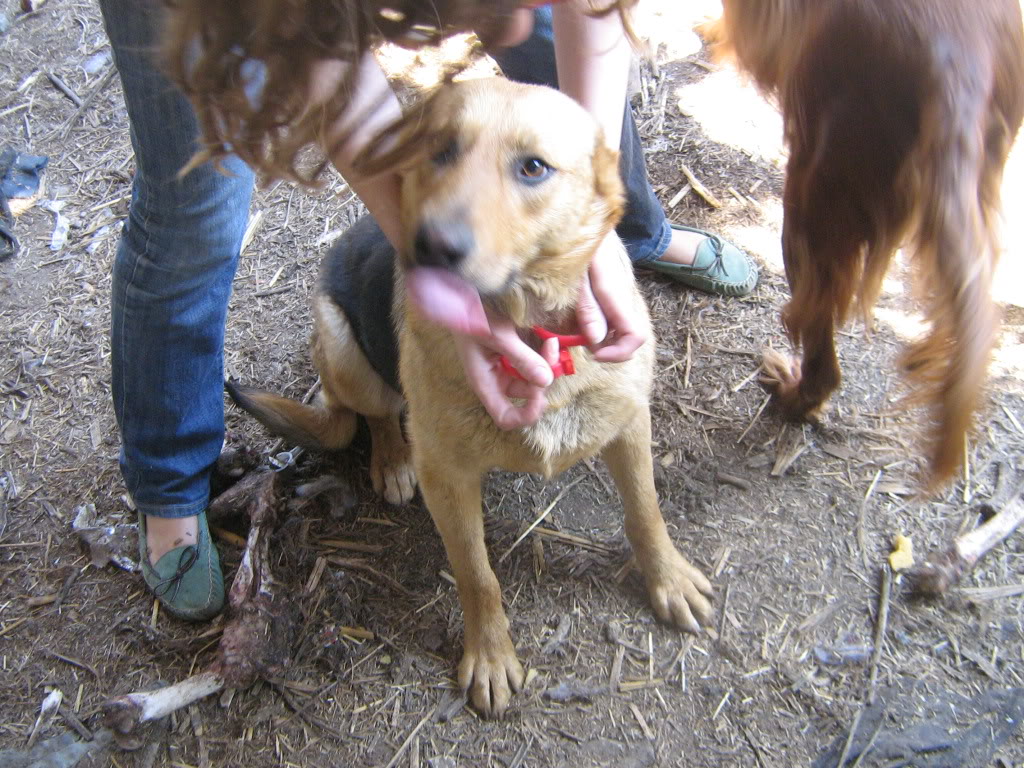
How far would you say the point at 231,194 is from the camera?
7.07 ft

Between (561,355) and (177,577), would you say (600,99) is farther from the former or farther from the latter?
(177,577)

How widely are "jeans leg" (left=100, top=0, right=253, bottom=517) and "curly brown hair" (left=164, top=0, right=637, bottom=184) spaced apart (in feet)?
1.38

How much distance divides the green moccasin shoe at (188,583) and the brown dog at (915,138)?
2232 mm

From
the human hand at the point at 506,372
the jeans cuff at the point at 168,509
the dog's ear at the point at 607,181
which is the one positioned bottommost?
the jeans cuff at the point at 168,509

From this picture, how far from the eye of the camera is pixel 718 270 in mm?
3197

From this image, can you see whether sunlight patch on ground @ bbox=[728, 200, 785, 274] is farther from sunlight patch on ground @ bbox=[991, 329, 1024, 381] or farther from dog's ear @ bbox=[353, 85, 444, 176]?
dog's ear @ bbox=[353, 85, 444, 176]

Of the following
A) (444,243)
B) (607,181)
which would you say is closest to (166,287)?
(444,243)

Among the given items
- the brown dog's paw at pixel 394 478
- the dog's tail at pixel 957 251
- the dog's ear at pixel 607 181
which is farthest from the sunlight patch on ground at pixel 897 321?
the brown dog's paw at pixel 394 478

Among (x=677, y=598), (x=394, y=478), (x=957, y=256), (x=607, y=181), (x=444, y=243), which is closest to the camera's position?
(x=444, y=243)

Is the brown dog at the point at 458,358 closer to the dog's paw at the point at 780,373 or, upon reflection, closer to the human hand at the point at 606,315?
the human hand at the point at 606,315

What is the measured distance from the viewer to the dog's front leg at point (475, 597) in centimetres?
208

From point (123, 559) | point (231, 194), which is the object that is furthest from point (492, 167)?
point (123, 559)

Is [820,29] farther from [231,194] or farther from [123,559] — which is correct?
[123,559]

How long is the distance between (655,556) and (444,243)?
4.54ft
